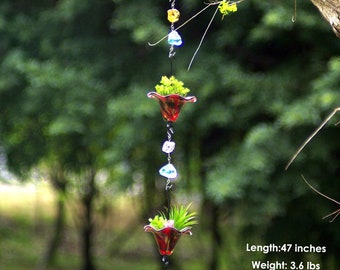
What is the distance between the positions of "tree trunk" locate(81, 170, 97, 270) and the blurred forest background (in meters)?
1.35

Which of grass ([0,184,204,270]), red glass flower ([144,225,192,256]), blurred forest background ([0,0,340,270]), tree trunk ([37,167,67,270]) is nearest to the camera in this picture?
red glass flower ([144,225,192,256])

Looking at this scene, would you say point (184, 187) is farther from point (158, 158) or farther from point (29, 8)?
point (29, 8)

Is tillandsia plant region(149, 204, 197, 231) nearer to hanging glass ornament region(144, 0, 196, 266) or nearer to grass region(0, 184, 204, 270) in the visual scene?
hanging glass ornament region(144, 0, 196, 266)

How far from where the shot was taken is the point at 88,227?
884 cm

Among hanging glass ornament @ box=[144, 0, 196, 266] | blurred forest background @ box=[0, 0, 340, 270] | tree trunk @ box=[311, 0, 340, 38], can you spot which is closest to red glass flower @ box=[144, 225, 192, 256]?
hanging glass ornament @ box=[144, 0, 196, 266]

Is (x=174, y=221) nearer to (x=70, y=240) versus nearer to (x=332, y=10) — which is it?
(x=332, y=10)

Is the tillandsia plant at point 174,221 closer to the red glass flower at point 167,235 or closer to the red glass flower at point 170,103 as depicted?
the red glass flower at point 167,235

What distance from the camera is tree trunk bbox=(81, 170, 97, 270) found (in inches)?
339

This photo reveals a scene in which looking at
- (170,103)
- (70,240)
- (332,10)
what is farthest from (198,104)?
(70,240)

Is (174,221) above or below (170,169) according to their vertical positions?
below

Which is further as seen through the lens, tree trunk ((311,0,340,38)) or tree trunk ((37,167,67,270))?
tree trunk ((37,167,67,270))

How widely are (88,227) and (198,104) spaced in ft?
12.1

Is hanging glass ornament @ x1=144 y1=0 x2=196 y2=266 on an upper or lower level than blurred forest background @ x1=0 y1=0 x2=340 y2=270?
lower

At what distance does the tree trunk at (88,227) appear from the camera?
861 centimetres
